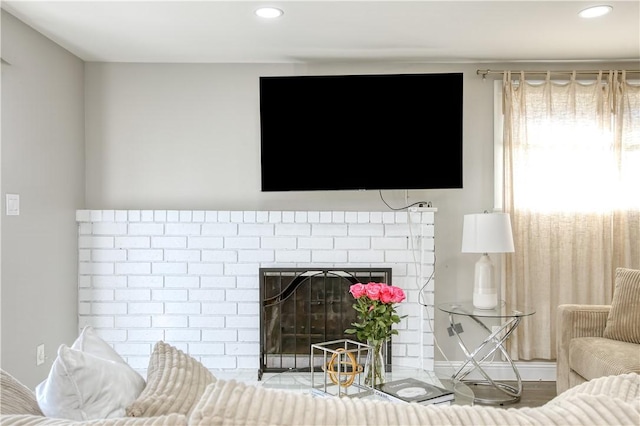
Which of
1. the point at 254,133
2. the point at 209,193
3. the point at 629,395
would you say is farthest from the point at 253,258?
the point at 629,395

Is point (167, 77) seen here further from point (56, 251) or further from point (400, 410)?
point (400, 410)

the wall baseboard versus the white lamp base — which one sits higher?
the white lamp base

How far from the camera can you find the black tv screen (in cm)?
378

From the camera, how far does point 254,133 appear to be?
4.09m

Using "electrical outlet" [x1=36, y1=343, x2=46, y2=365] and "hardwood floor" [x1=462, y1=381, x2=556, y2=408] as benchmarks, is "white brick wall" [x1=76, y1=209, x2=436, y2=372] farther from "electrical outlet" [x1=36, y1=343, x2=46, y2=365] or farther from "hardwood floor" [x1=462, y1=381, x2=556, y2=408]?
"electrical outlet" [x1=36, y1=343, x2=46, y2=365]

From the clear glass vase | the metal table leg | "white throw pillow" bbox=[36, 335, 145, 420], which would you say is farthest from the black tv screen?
"white throw pillow" bbox=[36, 335, 145, 420]

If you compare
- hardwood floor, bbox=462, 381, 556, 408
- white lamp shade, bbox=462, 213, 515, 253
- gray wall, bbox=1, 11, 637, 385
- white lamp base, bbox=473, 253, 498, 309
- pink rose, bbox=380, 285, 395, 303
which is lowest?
hardwood floor, bbox=462, 381, 556, 408

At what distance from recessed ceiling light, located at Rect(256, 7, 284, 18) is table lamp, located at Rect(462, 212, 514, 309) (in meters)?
1.72

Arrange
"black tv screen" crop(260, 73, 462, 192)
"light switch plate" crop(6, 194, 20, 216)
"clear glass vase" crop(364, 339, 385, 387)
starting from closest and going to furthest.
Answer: "clear glass vase" crop(364, 339, 385, 387)
"light switch plate" crop(6, 194, 20, 216)
"black tv screen" crop(260, 73, 462, 192)

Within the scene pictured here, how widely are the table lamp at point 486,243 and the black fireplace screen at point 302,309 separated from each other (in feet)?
2.11

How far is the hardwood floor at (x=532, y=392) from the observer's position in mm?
3586

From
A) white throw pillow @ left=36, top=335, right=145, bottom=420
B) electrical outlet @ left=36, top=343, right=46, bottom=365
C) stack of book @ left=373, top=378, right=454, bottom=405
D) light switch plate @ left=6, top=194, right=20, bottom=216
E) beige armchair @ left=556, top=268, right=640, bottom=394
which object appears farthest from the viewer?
electrical outlet @ left=36, top=343, right=46, bottom=365

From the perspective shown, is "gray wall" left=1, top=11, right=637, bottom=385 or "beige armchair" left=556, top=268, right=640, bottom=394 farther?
"gray wall" left=1, top=11, right=637, bottom=385

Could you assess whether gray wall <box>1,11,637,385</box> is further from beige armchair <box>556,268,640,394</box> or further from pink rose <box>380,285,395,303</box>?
pink rose <box>380,285,395,303</box>
